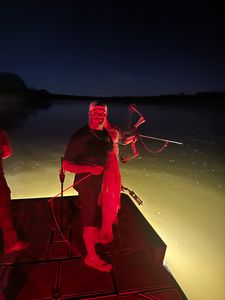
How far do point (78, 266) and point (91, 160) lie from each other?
1.47m

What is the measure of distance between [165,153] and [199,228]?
8005 mm

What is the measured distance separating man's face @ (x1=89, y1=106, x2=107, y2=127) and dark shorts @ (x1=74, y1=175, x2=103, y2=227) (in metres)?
0.74

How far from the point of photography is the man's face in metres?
2.94

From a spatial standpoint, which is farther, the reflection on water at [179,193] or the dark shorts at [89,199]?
the reflection on water at [179,193]

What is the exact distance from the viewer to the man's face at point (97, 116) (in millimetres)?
2939

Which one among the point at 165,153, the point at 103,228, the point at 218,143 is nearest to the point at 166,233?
the point at 103,228

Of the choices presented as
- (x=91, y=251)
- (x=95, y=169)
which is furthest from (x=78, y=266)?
(x=95, y=169)

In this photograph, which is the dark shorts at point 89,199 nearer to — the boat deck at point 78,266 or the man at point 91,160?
the man at point 91,160

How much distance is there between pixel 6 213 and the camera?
310 cm

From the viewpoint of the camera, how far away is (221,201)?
736 cm

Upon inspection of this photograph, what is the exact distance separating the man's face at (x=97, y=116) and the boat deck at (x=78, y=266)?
179cm

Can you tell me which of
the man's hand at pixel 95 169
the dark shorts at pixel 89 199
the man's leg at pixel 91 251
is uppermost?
the man's hand at pixel 95 169

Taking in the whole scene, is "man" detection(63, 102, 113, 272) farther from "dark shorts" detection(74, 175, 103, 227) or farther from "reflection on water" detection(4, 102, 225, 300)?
"reflection on water" detection(4, 102, 225, 300)

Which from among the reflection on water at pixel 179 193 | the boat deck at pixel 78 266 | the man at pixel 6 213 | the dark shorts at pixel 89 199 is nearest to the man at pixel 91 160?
the dark shorts at pixel 89 199
